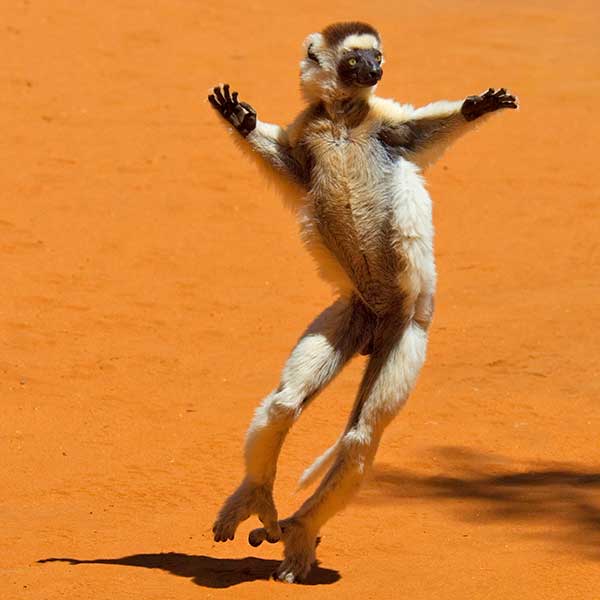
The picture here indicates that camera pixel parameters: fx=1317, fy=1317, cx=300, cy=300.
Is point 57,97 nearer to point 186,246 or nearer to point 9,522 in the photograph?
point 186,246

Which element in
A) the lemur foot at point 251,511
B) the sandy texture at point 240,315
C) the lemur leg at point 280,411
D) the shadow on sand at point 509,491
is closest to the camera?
the lemur leg at point 280,411

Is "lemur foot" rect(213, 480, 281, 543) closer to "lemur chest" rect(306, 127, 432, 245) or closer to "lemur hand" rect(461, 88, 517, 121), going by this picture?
"lemur chest" rect(306, 127, 432, 245)

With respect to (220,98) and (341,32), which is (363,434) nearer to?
(220,98)

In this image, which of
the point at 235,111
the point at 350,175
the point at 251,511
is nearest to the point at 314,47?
A: the point at 235,111

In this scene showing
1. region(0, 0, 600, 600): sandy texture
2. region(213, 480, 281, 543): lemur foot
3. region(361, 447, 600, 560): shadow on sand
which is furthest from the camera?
region(361, 447, 600, 560): shadow on sand

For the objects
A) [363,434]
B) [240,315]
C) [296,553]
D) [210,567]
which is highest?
[240,315]

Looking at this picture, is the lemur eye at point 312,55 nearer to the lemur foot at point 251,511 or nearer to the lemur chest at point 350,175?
the lemur chest at point 350,175

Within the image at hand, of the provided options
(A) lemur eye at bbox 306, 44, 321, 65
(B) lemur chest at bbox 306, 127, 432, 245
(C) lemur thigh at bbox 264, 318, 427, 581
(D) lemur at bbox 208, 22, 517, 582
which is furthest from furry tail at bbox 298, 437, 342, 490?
(A) lemur eye at bbox 306, 44, 321, 65

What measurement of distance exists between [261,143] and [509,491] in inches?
90.4

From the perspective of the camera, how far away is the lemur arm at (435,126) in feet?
18.3

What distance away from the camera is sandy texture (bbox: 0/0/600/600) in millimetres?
5977

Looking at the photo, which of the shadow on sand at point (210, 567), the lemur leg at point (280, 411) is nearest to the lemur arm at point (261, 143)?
the lemur leg at point (280, 411)

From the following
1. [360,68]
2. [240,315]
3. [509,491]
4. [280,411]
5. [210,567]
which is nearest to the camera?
[280,411]

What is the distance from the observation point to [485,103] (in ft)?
18.2
